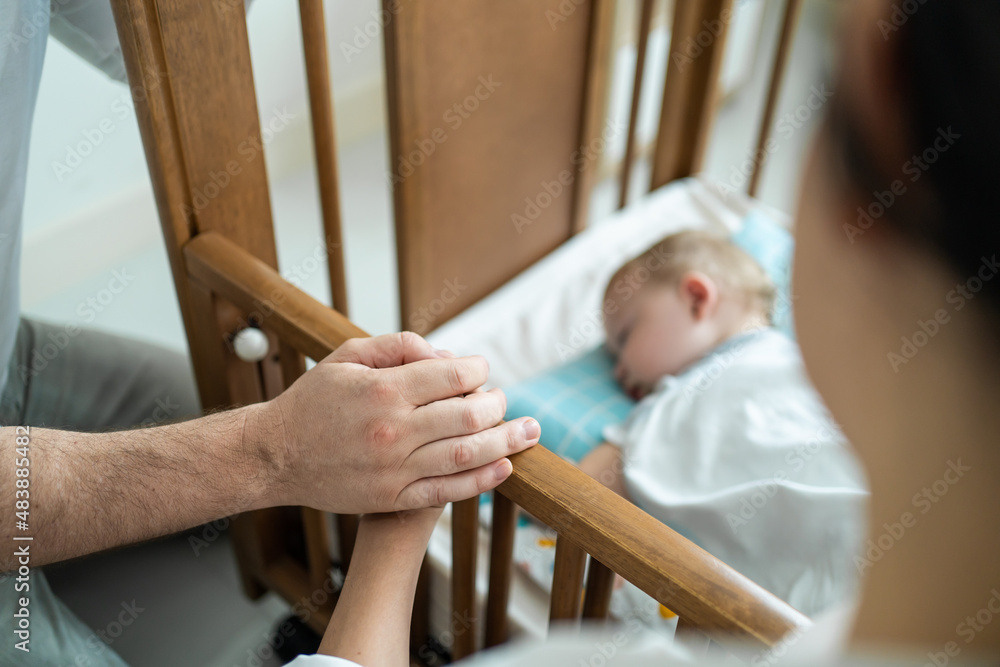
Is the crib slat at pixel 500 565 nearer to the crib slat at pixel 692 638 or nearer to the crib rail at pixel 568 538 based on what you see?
the crib rail at pixel 568 538

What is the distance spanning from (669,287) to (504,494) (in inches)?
24.1

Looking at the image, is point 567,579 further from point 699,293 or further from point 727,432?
point 699,293

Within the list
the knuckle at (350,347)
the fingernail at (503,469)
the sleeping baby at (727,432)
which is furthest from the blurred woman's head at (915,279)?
the sleeping baby at (727,432)

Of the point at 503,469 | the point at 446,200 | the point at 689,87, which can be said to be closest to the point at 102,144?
the point at 446,200

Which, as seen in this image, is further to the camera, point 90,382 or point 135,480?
point 90,382

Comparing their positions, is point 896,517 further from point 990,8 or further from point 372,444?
point 372,444

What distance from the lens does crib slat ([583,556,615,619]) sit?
659 mm

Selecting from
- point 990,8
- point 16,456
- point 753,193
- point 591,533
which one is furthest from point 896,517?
point 753,193

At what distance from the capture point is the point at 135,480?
0.67m

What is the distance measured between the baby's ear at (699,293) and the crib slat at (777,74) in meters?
0.45

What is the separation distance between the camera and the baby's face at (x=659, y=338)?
115cm

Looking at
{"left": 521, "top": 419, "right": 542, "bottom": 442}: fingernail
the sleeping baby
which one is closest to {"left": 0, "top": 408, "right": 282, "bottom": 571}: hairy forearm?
{"left": 521, "top": 419, "right": 542, "bottom": 442}: fingernail

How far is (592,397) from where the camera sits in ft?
3.82

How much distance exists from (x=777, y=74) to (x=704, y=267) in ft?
1.52
